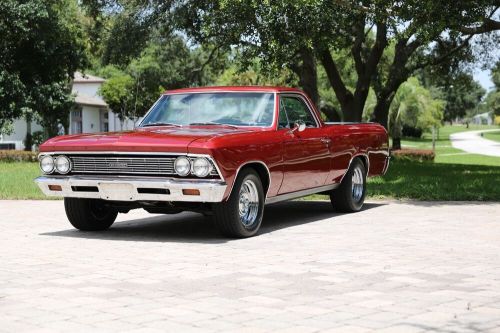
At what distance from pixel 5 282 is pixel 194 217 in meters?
5.13

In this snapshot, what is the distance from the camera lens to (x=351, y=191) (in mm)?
11719

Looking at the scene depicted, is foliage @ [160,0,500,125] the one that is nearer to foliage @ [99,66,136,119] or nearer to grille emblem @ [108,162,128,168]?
grille emblem @ [108,162,128,168]

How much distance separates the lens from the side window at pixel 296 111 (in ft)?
34.4

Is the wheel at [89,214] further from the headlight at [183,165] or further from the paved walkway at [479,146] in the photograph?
the paved walkway at [479,146]

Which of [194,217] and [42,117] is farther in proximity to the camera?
[42,117]

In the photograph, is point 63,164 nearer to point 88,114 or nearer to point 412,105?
point 88,114

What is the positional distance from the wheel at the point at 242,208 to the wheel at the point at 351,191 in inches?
99.4

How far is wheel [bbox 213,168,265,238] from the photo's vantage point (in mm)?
8867

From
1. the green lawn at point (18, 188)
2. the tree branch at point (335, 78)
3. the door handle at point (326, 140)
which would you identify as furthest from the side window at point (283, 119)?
the tree branch at point (335, 78)

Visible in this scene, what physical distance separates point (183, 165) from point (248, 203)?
1072 millimetres

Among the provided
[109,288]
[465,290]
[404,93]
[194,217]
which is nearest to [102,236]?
[194,217]

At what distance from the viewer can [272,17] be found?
19.6 metres

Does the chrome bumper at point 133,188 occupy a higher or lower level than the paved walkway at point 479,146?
higher

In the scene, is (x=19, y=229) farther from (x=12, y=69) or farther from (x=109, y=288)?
(x=12, y=69)
